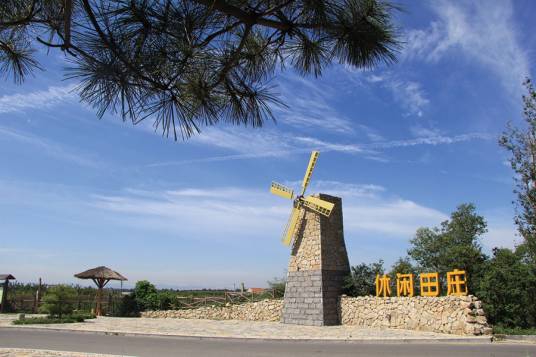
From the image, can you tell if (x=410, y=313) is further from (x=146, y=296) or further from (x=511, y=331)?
(x=146, y=296)

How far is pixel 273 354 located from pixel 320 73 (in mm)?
6411

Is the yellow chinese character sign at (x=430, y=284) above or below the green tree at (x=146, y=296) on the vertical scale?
above

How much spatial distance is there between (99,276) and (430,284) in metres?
15.5

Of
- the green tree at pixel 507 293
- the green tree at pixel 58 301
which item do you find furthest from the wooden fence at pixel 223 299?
the green tree at pixel 507 293

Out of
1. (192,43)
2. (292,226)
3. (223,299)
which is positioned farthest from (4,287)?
(192,43)

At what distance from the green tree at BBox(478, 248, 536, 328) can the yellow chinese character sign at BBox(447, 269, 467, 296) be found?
643 millimetres

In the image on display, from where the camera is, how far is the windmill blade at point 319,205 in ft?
55.1

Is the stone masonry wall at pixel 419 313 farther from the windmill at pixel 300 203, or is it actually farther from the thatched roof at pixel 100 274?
the thatched roof at pixel 100 274

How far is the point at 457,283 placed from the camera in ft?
43.9

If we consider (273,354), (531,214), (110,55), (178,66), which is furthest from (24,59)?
(531,214)

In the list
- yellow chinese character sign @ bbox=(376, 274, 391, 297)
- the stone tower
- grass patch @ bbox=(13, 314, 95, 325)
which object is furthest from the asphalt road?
the stone tower

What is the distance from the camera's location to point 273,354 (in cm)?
888

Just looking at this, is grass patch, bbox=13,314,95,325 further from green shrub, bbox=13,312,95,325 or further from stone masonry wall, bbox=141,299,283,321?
stone masonry wall, bbox=141,299,283,321

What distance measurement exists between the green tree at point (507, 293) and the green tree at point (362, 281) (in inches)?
162
